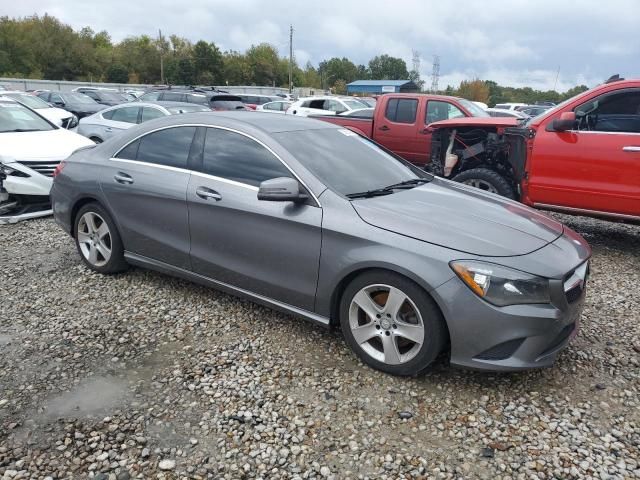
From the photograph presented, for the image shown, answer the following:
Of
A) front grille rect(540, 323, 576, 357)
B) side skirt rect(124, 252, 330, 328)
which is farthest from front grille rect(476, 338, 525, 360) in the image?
side skirt rect(124, 252, 330, 328)

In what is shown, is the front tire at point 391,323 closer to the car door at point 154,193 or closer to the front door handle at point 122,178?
the car door at point 154,193

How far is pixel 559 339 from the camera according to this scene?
9.50ft

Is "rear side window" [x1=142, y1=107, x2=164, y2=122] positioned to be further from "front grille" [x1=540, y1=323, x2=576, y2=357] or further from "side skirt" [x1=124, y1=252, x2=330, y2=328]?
"front grille" [x1=540, y1=323, x2=576, y2=357]

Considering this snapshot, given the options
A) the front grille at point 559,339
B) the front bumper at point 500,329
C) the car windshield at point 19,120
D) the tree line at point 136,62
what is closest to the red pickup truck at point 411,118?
the car windshield at point 19,120

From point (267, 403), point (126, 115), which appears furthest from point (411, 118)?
point (267, 403)

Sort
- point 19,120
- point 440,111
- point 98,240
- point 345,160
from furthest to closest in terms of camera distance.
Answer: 1. point 440,111
2. point 19,120
3. point 98,240
4. point 345,160

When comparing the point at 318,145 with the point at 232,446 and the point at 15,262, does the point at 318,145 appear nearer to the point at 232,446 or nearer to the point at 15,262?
the point at 232,446

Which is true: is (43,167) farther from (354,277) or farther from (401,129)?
(401,129)

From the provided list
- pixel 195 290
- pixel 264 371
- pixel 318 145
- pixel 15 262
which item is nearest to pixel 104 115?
pixel 15 262

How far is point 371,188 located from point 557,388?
1.74m

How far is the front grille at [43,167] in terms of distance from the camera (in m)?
6.57

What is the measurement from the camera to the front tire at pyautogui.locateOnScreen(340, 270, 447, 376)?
286 centimetres

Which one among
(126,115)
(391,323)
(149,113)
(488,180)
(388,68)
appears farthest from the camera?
(388,68)

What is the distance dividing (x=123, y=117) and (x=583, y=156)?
353 inches
